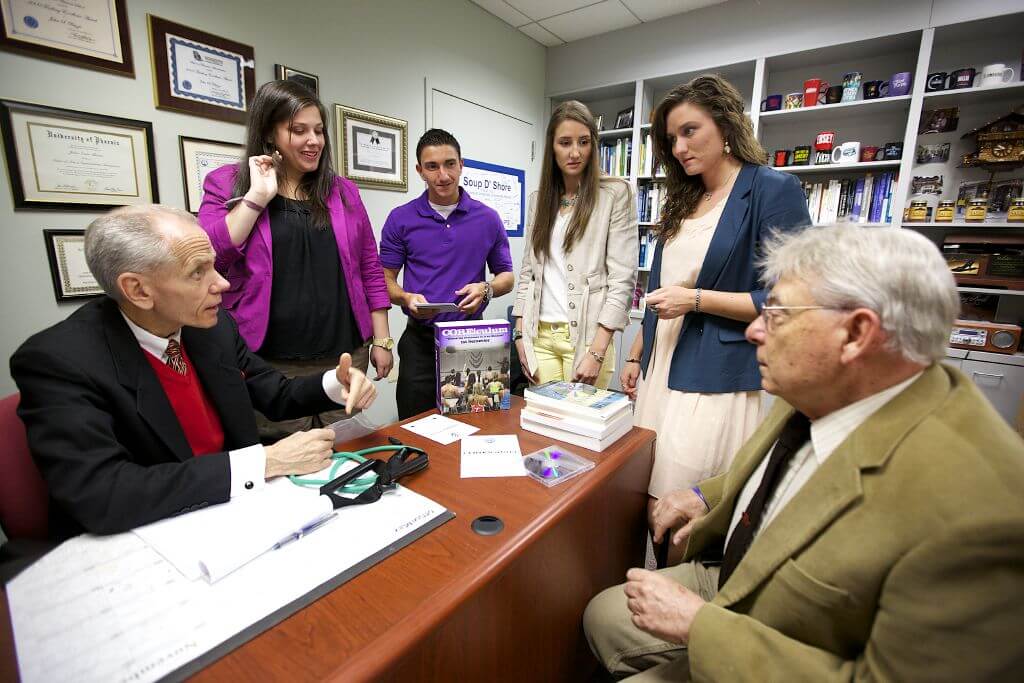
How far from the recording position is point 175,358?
1159 millimetres

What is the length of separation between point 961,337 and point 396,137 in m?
3.70

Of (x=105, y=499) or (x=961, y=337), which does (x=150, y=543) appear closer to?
(x=105, y=499)

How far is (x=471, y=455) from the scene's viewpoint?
1.24 metres

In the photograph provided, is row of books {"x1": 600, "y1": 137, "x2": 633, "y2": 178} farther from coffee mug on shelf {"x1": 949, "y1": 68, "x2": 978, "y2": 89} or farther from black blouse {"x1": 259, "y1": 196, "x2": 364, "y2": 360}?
black blouse {"x1": 259, "y1": 196, "x2": 364, "y2": 360}

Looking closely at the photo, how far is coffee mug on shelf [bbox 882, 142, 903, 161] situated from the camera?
3.05 metres

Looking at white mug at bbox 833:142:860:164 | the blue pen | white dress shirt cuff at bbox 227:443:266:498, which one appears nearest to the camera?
the blue pen

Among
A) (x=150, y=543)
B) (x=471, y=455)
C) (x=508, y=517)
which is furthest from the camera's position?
(x=471, y=455)

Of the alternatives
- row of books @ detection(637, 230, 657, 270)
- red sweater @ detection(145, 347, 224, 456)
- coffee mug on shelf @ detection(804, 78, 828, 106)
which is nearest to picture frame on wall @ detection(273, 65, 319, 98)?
red sweater @ detection(145, 347, 224, 456)

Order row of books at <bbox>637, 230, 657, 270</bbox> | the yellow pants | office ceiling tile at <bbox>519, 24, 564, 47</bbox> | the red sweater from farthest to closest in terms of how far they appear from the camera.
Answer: row of books at <bbox>637, 230, 657, 270</bbox>, office ceiling tile at <bbox>519, 24, 564, 47</bbox>, the yellow pants, the red sweater

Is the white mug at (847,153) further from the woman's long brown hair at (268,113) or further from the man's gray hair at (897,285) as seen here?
the woman's long brown hair at (268,113)

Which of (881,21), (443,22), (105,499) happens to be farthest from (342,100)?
(881,21)

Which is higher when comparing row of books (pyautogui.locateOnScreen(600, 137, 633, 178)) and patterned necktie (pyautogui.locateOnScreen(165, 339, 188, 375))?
row of books (pyautogui.locateOnScreen(600, 137, 633, 178))

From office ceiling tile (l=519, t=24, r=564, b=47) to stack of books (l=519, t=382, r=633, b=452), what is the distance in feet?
11.8

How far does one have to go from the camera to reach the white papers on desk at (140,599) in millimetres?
608
